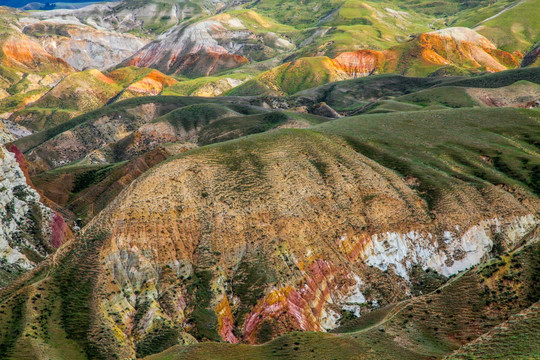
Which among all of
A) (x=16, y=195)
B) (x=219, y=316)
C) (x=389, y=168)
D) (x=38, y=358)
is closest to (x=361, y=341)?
(x=219, y=316)

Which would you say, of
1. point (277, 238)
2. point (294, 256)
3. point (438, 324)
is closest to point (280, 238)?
point (277, 238)

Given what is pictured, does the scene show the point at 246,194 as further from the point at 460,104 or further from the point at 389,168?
the point at 460,104

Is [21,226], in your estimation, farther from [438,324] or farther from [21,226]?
[438,324]

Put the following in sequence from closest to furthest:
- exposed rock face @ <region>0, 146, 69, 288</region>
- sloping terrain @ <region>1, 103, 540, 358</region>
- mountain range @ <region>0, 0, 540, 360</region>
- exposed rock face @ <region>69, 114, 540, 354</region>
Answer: mountain range @ <region>0, 0, 540, 360</region>, sloping terrain @ <region>1, 103, 540, 358</region>, exposed rock face @ <region>69, 114, 540, 354</region>, exposed rock face @ <region>0, 146, 69, 288</region>

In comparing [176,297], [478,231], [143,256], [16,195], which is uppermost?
[16,195]

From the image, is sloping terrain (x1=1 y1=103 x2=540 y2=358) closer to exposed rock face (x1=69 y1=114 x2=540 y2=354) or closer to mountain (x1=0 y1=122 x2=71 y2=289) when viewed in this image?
exposed rock face (x1=69 y1=114 x2=540 y2=354)

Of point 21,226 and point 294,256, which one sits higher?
point 21,226

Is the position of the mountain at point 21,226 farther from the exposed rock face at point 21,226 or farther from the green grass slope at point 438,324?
the green grass slope at point 438,324

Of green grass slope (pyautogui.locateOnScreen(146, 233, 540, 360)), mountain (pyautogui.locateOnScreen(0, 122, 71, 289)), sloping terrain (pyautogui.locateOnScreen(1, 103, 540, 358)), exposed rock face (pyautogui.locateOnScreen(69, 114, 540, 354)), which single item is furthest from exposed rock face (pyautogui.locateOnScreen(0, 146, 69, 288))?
green grass slope (pyautogui.locateOnScreen(146, 233, 540, 360))
